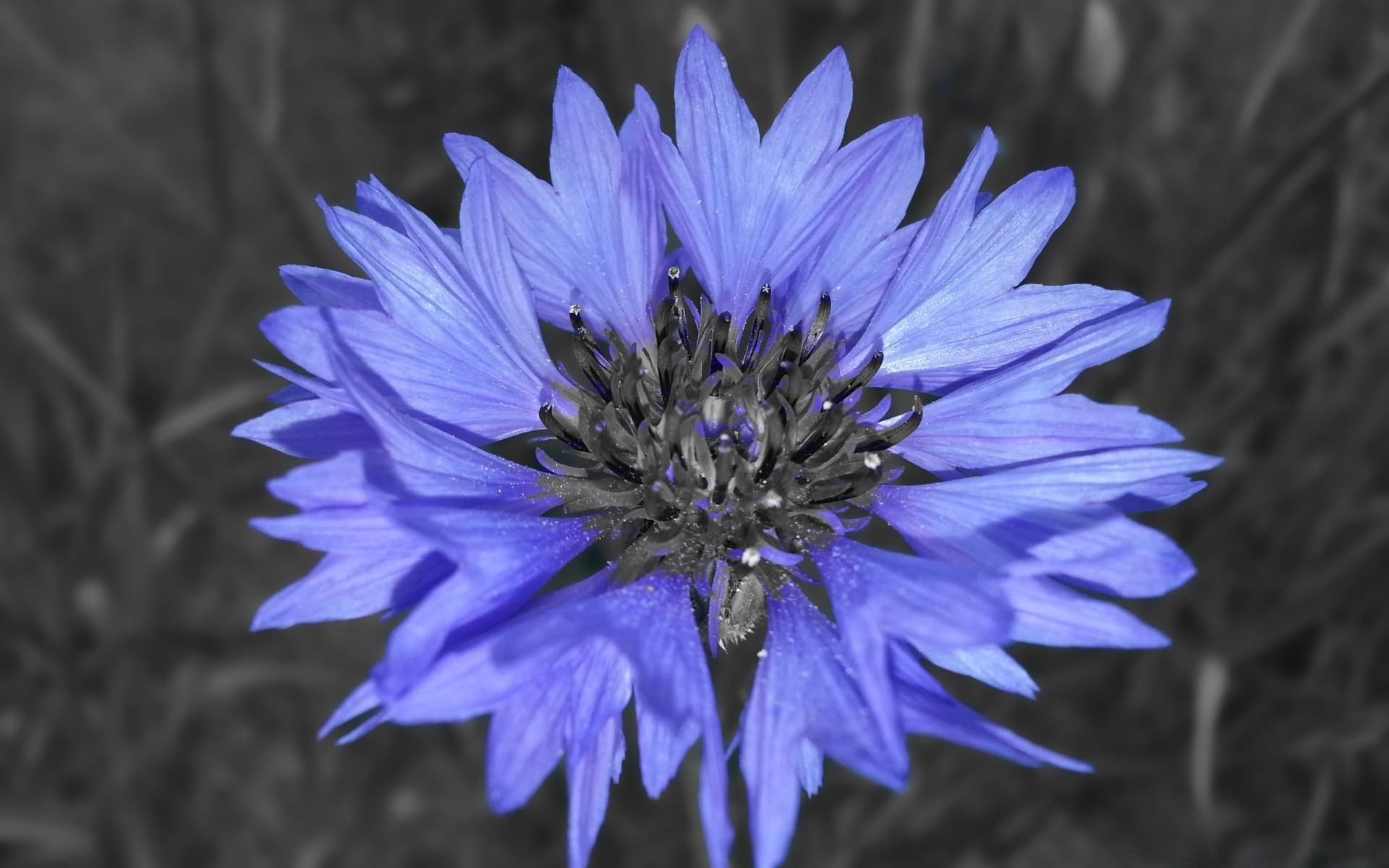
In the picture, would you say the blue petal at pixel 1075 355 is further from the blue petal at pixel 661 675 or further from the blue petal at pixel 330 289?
the blue petal at pixel 330 289

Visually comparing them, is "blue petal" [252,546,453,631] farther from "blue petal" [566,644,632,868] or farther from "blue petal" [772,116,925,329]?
"blue petal" [772,116,925,329]

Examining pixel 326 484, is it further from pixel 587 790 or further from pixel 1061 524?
pixel 1061 524

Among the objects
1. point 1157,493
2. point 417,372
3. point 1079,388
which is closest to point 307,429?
point 417,372

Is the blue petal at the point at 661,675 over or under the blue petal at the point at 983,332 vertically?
under

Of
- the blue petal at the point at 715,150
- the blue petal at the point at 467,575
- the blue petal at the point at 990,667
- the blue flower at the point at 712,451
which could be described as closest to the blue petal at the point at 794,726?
the blue flower at the point at 712,451

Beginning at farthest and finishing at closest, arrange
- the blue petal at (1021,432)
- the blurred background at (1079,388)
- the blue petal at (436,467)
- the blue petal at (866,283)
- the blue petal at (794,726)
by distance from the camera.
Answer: the blurred background at (1079,388)
the blue petal at (866,283)
the blue petal at (1021,432)
the blue petal at (436,467)
the blue petal at (794,726)

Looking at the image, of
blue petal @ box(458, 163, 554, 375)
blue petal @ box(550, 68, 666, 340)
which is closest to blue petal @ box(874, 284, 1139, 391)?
blue petal @ box(550, 68, 666, 340)

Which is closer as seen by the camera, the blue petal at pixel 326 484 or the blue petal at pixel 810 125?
the blue petal at pixel 326 484

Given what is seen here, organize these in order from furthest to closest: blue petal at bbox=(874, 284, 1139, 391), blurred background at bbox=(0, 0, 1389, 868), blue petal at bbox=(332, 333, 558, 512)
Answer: blurred background at bbox=(0, 0, 1389, 868), blue petal at bbox=(874, 284, 1139, 391), blue petal at bbox=(332, 333, 558, 512)
